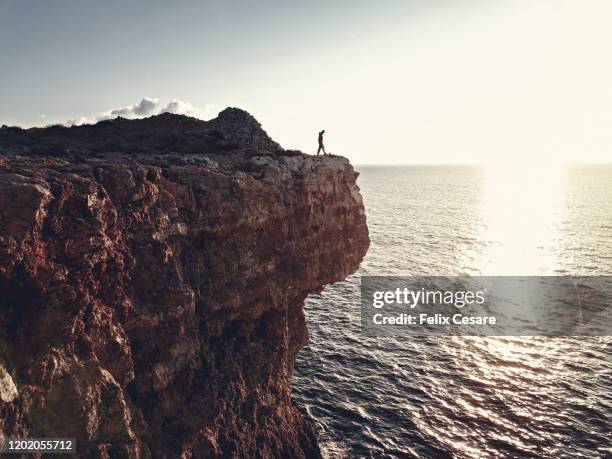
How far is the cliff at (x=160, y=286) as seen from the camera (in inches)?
494

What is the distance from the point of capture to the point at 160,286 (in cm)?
1778

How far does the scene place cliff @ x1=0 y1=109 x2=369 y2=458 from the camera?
12539 millimetres

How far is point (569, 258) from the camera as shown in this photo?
69812 millimetres

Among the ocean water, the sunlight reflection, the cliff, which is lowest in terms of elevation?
the ocean water

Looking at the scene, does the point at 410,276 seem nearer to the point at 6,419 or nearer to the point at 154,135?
the point at 154,135

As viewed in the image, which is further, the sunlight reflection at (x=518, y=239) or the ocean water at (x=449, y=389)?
the sunlight reflection at (x=518, y=239)

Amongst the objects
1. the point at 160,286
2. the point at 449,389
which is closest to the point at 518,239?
the point at 449,389

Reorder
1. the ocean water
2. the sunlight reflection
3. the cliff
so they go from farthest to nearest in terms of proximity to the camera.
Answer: the sunlight reflection
the ocean water
the cliff

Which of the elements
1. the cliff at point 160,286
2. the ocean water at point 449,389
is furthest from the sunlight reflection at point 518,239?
the cliff at point 160,286

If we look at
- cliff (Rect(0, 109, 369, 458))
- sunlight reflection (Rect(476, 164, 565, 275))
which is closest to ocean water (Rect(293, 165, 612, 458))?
sunlight reflection (Rect(476, 164, 565, 275))

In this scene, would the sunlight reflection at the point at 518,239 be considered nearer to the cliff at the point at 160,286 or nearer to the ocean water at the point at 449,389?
the ocean water at the point at 449,389

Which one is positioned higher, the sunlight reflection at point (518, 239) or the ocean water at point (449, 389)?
the sunlight reflection at point (518, 239)

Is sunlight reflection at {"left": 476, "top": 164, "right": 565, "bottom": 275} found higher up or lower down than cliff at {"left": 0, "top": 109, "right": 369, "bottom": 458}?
lower down

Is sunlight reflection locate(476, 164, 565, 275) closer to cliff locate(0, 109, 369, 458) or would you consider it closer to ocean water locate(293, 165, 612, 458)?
ocean water locate(293, 165, 612, 458)
